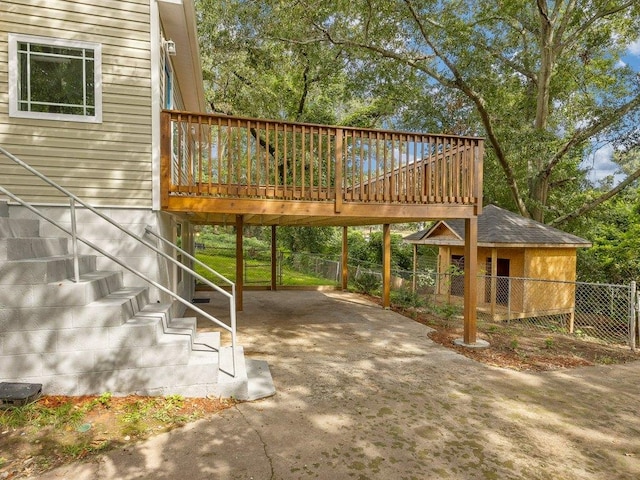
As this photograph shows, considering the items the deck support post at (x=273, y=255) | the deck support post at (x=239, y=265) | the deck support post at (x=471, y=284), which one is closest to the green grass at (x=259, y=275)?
the deck support post at (x=273, y=255)

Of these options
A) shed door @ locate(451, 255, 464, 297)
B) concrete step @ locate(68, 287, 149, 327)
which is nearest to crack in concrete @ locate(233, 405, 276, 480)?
concrete step @ locate(68, 287, 149, 327)

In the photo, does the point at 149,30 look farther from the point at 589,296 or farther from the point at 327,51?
the point at 589,296

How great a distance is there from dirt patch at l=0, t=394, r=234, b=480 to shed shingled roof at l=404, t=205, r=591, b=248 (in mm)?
8791

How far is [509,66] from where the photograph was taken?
553 inches

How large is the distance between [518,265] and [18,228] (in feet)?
36.8

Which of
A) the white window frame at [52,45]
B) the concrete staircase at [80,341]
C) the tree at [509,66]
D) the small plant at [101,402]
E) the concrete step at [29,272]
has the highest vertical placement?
the tree at [509,66]

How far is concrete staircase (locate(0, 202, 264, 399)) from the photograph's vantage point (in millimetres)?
3430

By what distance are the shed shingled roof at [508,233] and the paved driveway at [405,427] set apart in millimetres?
4954

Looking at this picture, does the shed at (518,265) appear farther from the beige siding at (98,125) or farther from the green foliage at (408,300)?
the beige siding at (98,125)

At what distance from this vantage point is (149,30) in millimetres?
5027

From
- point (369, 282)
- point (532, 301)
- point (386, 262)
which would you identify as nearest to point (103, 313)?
point (386, 262)

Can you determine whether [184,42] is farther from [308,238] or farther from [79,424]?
[308,238]

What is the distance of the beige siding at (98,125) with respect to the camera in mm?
4684

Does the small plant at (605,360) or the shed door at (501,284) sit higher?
the shed door at (501,284)
